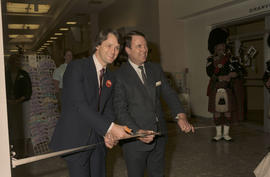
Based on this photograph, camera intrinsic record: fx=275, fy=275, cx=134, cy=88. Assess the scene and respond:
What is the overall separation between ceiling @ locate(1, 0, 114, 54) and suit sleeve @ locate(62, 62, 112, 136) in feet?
0.98

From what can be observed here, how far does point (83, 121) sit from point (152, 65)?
666 millimetres

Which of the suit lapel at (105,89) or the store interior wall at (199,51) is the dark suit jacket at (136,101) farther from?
the store interior wall at (199,51)

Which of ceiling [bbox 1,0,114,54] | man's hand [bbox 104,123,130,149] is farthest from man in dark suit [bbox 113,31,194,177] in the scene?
ceiling [bbox 1,0,114,54]

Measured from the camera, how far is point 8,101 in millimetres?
666

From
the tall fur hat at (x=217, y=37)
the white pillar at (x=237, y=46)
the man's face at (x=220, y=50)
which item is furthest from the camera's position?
the white pillar at (x=237, y=46)

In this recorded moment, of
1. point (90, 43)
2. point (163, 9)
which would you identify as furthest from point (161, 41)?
point (90, 43)

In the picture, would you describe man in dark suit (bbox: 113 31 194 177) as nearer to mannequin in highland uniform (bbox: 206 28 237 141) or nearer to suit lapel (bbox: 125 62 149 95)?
suit lapel (bbox: 125 62 149 95)

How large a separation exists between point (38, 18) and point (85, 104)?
174cm

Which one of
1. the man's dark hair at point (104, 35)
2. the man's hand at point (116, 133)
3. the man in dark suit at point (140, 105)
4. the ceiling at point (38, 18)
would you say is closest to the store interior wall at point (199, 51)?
the ceiling at point (38, 18)

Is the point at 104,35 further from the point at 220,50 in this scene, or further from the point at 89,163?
the point at 220,50

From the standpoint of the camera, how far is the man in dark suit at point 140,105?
5.75 feet

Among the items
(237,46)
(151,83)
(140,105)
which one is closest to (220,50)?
(237,46)

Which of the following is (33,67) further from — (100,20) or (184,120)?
(100,20)

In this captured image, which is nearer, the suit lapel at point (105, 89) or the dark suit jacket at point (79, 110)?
the dark suit jacket at point (79, 110)
